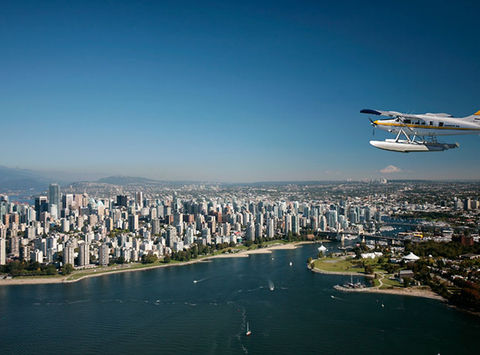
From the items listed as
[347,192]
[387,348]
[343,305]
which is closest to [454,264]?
[343,305]

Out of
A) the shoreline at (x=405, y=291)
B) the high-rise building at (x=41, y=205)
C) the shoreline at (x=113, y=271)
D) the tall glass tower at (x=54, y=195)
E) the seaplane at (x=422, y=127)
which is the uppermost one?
the seaplane at (x=422, y=127)

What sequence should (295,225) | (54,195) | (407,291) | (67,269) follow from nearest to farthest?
(407,291) < (67,269) < (295,225) < (54,195)

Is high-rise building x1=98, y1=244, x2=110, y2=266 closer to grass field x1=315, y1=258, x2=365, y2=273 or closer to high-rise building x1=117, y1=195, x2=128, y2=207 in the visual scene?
grass field x1=315, y1=258, x2=365, y2=273

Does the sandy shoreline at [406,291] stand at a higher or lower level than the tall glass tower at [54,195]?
lower

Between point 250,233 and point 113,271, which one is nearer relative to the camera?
point 113,271

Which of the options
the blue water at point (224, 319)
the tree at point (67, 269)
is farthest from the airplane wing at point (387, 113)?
the tree at point (67, 269)

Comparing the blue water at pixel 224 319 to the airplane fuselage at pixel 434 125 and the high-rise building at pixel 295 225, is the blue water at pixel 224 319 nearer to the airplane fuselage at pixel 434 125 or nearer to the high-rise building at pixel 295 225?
the airplane fuselage at pixel 434 125

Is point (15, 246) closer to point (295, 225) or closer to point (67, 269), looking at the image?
point (67, 269)

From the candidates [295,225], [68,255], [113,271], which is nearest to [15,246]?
[68,255]

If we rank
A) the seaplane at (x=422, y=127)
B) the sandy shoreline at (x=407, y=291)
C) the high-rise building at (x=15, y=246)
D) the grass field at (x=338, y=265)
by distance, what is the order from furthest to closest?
the high-rise building at (x=15, y=246) < the grass field at (x=338, y=265) < the sandy shoreline at (x=407, y=291) < the seaplane at (x=422, y=127)
